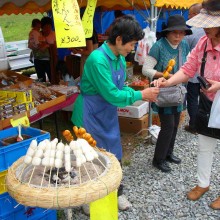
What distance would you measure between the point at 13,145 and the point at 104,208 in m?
0.80

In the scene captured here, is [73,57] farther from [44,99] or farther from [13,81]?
[44,99]

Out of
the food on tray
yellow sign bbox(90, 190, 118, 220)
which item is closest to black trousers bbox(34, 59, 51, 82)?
the food on tray

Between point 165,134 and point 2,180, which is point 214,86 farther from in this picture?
point 2,180

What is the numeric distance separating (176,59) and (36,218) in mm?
2234

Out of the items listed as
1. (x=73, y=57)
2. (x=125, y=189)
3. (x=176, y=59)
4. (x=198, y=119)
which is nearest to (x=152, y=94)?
(x=198, y=119)

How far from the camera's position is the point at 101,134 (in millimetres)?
2857

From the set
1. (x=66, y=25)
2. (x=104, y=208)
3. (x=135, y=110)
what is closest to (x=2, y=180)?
(x=104, y=208)

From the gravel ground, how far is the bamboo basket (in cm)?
136

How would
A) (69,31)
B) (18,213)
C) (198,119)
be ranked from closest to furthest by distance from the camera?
(18,213) < (69,31) < (198,119)

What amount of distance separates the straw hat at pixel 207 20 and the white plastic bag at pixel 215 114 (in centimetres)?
60

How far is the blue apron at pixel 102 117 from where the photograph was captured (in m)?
2.77

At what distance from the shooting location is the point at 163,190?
3.54 metres

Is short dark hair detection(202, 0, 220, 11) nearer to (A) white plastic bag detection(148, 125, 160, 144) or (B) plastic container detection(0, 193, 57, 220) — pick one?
(B) plastic container detection(0, 193, 57, 220)

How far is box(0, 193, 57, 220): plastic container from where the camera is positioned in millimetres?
2389
